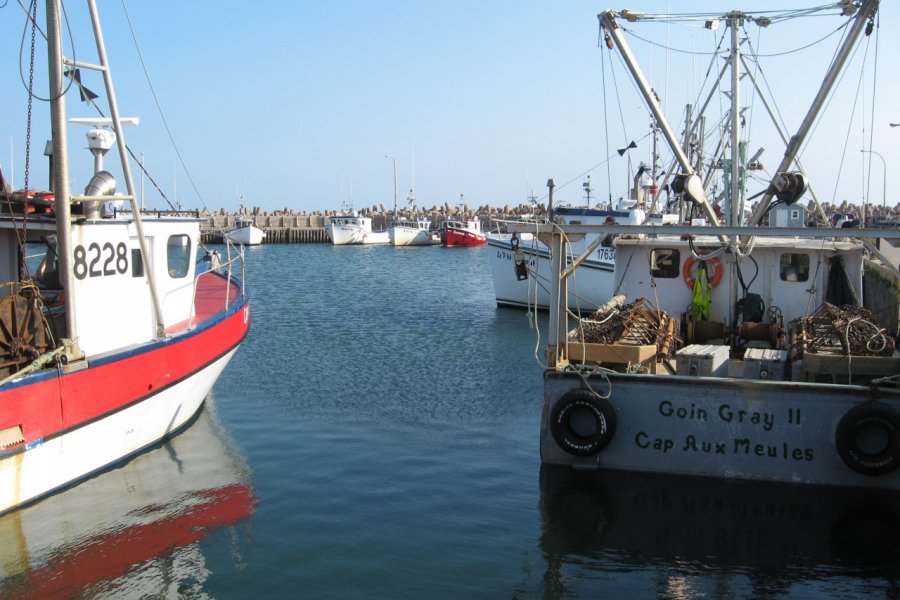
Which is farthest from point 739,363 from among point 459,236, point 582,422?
point 459,236

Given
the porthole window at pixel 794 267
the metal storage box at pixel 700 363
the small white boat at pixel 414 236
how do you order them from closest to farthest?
the metal storage box at pixel 700 363 → the porthole window at pixel 794 267 → the small white boat at pixel 414 236

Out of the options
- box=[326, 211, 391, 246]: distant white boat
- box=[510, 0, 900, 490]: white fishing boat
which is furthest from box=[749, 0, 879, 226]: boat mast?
box=[326, 211, 391, 246]: distant white boat

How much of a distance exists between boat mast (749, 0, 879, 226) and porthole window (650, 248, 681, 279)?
1763 mm

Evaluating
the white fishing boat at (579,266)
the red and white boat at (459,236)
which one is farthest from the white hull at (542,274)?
the red and white boat at (459,236)

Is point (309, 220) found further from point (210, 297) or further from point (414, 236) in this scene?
point (210, 297)

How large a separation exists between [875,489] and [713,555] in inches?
83.9

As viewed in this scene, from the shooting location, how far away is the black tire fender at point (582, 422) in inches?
395

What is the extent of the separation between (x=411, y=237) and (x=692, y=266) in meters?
76.6

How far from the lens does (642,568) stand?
28.2 ft

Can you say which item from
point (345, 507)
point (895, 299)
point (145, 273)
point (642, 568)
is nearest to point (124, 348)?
point (145, 273)

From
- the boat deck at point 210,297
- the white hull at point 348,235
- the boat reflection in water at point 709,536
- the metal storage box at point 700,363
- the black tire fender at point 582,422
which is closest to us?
the boat reflection in water at point 709,536

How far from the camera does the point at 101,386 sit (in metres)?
10.4

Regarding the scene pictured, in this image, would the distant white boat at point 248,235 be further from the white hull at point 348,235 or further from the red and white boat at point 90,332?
the red and white boat at point 90,332

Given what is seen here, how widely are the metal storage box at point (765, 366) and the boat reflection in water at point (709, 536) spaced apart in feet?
5.00
